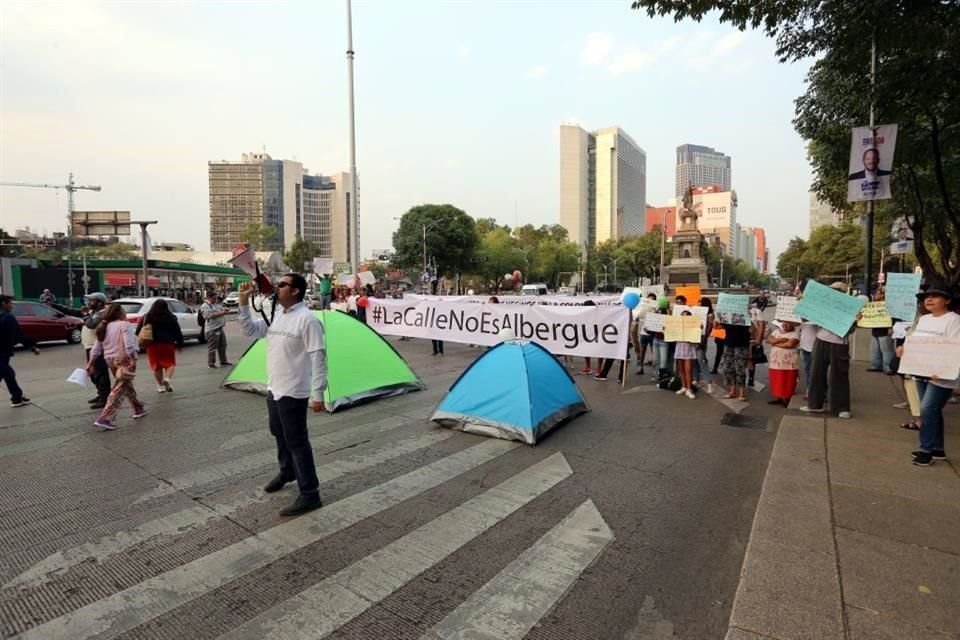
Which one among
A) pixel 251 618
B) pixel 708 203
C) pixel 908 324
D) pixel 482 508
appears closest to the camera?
pixel 251 618

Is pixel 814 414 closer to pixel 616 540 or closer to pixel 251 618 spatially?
pixel 616 540

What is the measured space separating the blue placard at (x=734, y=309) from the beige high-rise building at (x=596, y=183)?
432 ft

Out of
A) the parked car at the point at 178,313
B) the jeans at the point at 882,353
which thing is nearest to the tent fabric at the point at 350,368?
the parked car at the point at 178,313

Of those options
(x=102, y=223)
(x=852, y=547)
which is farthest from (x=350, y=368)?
(x=102, y=223)

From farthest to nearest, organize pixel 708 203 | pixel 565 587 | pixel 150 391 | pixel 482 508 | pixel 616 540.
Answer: pixel 708 203
pixel 150 391
pixel 482 508
pixel 616 540
pixel 565 587

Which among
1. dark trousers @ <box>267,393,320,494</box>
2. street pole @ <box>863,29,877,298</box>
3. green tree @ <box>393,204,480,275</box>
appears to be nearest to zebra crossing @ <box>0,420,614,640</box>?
dark trousers @ <box>267,393,320,494</box>

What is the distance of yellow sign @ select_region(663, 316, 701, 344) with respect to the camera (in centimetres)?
910

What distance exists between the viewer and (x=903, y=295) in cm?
802

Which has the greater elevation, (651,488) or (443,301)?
(443,301)

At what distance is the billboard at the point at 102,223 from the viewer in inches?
824

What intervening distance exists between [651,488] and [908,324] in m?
6.72

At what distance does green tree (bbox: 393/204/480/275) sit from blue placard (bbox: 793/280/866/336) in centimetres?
5635

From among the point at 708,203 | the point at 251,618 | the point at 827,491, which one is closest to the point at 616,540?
the point at 827,491

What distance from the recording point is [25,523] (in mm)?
4141
